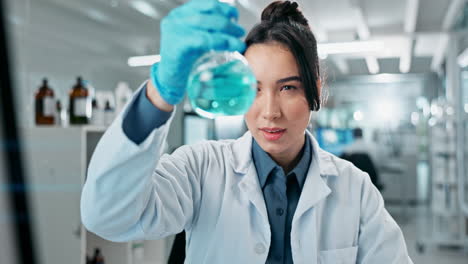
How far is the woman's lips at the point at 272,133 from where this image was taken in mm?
927

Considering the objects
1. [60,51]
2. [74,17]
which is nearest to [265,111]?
[60,51]

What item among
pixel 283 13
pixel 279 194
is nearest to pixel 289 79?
pixel 283 13

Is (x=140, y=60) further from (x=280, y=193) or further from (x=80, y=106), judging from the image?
(x=280, y=193)

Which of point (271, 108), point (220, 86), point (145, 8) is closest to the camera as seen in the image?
point (220, 86)

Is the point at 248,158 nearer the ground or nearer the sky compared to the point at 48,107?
nearer the ground

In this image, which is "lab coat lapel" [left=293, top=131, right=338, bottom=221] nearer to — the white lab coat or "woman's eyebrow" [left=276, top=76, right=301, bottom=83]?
the white lab coat

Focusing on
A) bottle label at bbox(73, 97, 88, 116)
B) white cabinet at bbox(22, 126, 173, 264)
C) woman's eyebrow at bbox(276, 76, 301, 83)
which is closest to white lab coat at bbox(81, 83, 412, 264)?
woman's eyebrow at bbox(276, 76, 301, 83)

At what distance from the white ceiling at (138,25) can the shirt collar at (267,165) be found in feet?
1.11

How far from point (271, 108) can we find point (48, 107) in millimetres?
1559

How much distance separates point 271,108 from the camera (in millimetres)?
909

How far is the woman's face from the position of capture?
914mm

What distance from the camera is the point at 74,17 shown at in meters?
2.77

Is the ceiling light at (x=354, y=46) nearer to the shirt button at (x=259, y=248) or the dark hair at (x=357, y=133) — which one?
the dark hair at (x=357, y=133)

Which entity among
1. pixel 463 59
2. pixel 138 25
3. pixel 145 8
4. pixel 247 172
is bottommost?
pixel 247 172
